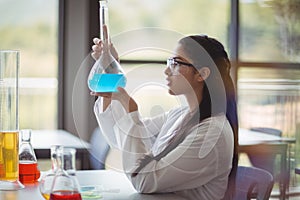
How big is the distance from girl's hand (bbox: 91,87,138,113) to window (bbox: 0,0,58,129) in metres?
2.69

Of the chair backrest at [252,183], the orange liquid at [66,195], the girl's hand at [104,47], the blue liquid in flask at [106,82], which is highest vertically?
the girl's hand at [104,47]

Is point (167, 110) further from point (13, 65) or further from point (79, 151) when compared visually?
point (79, 151)

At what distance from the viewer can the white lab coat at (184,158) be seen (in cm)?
171

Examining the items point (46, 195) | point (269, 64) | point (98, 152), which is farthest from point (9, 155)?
point (269, 64)

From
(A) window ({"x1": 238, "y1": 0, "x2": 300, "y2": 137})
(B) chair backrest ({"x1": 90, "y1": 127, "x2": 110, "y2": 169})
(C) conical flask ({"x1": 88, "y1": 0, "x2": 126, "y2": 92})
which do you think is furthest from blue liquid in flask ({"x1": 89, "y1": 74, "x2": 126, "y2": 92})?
(A) window ({"x1": 238, "y1": 0, "x2": 300, "y2": 137})

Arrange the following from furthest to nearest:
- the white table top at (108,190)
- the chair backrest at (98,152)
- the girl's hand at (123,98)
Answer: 1. the chair backrest at (98,152)
2. the girl's hand at (123,98)
3. the white table top at (108,190)

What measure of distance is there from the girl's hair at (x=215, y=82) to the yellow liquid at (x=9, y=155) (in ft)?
2.04

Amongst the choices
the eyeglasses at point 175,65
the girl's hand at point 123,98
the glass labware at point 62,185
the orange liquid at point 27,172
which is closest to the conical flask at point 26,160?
the orange liquid at point 27,172

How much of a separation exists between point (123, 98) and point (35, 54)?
2.78m

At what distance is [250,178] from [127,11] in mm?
2593

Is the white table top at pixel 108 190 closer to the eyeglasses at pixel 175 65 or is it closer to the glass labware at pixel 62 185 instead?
the glass labware at pixel 62 185

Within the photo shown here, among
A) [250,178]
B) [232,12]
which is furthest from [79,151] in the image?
[232,12]

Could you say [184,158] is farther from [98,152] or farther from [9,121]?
[98,152]

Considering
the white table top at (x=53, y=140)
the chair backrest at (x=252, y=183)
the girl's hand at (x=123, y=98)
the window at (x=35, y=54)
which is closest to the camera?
the girl's hand at (x=123, y=98)
